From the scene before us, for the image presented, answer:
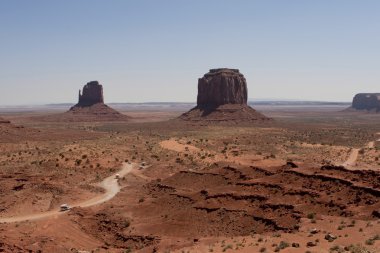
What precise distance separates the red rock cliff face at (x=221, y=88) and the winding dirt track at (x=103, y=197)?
313 ft

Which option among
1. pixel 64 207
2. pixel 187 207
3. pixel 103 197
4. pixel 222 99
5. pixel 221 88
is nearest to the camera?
pixel 187 207

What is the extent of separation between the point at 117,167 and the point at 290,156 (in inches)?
1188

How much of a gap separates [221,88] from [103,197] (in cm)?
11363

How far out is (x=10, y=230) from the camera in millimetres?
35531

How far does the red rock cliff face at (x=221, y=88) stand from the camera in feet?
521

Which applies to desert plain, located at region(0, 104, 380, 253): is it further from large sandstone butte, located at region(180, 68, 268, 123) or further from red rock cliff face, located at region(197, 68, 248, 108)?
red rock cliff face, located at region(197, 68, 248, 108)

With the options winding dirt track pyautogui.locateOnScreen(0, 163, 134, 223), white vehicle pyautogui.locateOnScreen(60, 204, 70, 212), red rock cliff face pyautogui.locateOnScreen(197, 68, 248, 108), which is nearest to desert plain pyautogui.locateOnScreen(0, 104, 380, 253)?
winding dirt track pyautogui.locateOnScreen(0, 163, 134, 223)

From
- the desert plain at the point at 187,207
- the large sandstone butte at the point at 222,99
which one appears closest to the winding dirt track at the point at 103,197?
the desert plain at the point at 187,207

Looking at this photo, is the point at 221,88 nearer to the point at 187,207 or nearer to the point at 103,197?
the point at 103,197

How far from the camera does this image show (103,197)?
48.8 m

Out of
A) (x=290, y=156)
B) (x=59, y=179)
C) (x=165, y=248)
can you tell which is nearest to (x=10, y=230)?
(x=165, y=248)

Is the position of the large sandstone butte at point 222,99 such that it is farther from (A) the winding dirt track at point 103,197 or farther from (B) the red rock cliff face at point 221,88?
(A) the winding dirt track at point 103,197

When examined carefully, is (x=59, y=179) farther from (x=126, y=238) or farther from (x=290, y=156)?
(x=290, y=156)

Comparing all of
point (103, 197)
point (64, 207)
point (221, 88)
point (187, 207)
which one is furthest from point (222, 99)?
point (187, 207)
